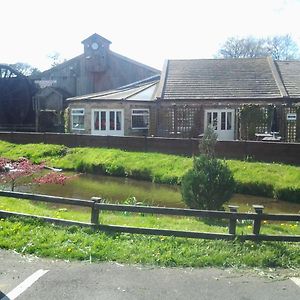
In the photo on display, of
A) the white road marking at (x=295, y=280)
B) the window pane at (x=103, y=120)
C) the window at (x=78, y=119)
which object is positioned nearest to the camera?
the white road marking at (x=295, y=280)

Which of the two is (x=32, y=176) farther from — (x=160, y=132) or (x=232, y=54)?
(x=232, y=54)

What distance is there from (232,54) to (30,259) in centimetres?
6054

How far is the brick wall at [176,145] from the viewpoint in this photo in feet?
62.0

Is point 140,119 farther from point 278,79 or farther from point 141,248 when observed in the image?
point 141,248

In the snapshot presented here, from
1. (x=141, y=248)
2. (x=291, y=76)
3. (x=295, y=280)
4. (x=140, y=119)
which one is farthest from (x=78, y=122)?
(x=295, y=280)

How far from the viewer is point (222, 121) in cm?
2859

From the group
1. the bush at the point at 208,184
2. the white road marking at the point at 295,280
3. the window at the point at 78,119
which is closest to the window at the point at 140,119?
the window at the point at 78,119

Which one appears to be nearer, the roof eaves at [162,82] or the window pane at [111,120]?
the roof eaves at [162,82]

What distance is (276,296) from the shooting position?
524 cm

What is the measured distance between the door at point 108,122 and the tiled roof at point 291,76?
10681mm

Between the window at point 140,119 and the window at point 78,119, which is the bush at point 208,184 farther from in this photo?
the window at point 78,119

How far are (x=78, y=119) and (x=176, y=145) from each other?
1224 cm

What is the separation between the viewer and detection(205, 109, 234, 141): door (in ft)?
93.1

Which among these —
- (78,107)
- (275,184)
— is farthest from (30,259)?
(78,107)
